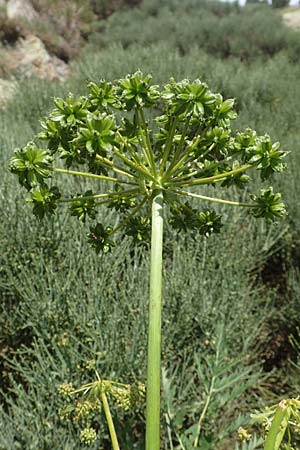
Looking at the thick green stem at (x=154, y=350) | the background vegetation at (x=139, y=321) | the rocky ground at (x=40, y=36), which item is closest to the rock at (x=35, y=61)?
the rocky ground at (x=40, y=36)

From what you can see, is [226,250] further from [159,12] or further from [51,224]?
[159,12]

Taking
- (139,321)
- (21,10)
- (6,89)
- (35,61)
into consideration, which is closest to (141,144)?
(139,321)

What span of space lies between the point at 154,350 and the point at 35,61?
6.77 meters

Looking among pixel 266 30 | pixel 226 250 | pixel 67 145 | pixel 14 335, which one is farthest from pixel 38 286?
pixel 266 30

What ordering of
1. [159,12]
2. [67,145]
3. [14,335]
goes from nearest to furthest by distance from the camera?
[67,145], [14,335], [159,12]

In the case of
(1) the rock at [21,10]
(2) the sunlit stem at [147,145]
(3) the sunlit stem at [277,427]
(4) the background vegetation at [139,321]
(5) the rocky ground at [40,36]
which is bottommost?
(4) the background vegetation at [139,321]

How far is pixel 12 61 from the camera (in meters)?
6.53

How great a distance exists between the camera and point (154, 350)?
0.54 m

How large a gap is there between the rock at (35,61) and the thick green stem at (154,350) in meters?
6.23

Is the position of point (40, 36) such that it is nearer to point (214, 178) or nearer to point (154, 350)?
point (214, 178)

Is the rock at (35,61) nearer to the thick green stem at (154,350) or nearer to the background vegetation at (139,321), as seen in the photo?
the background vegetation at (139,321)

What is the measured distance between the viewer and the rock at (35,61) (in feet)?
21.5

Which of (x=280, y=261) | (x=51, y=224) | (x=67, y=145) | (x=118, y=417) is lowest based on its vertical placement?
(x=280, y=261)

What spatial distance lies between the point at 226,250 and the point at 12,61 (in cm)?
508
